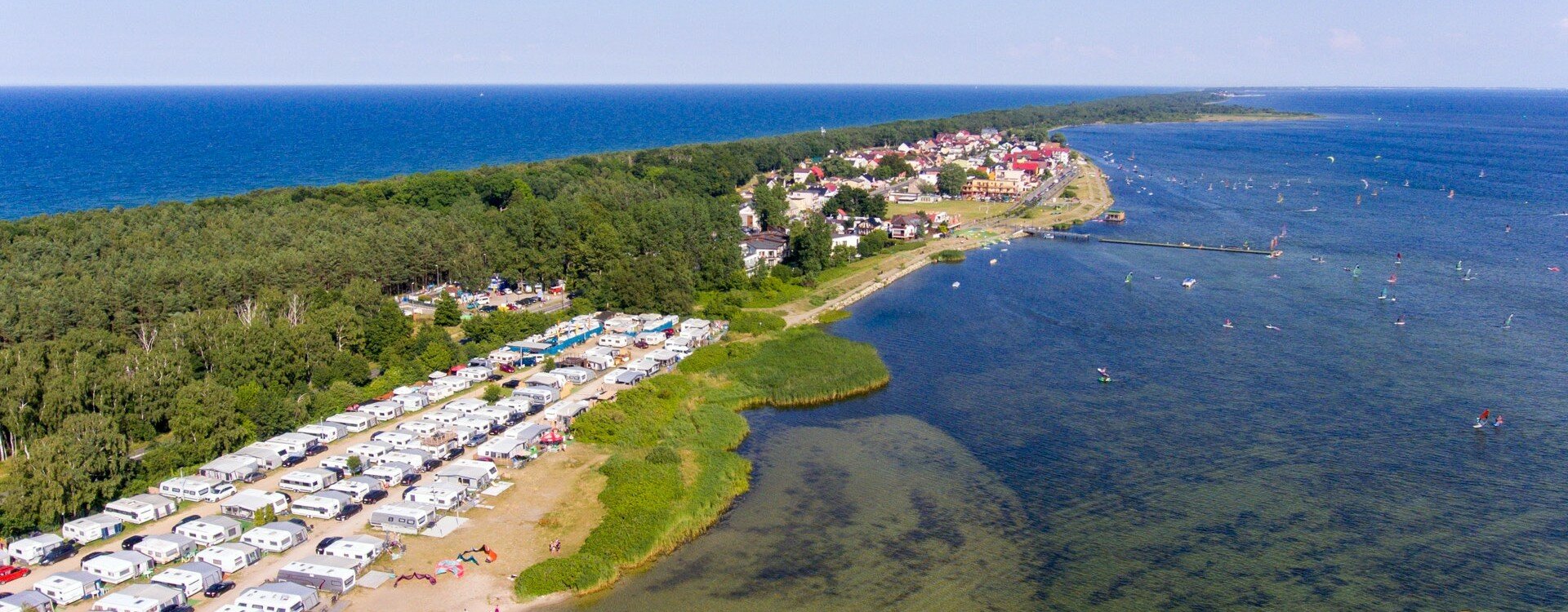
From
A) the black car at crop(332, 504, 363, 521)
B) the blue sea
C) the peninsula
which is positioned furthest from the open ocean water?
the blue sea

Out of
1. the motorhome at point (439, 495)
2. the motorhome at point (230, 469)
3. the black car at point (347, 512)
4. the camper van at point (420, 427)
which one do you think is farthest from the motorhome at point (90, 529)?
the camper van at point (420, 427)

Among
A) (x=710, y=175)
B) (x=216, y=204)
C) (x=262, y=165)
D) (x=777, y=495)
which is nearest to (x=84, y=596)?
(x=777, y=495)

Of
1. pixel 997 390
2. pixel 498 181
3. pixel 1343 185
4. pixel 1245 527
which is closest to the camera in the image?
pixel 1245 527

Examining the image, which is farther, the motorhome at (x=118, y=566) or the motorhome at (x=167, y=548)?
the motorhome at (x=167, y=548)

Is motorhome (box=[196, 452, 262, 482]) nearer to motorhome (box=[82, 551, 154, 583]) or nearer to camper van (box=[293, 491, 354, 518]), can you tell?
camper van (box=[293, 491, 354, 518])

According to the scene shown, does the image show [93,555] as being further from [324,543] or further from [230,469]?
[324,543]

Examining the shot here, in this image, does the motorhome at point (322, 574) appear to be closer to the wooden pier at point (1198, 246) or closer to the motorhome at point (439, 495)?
the motorhome at point (439, 495)

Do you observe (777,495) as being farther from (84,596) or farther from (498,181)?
(498,181)
